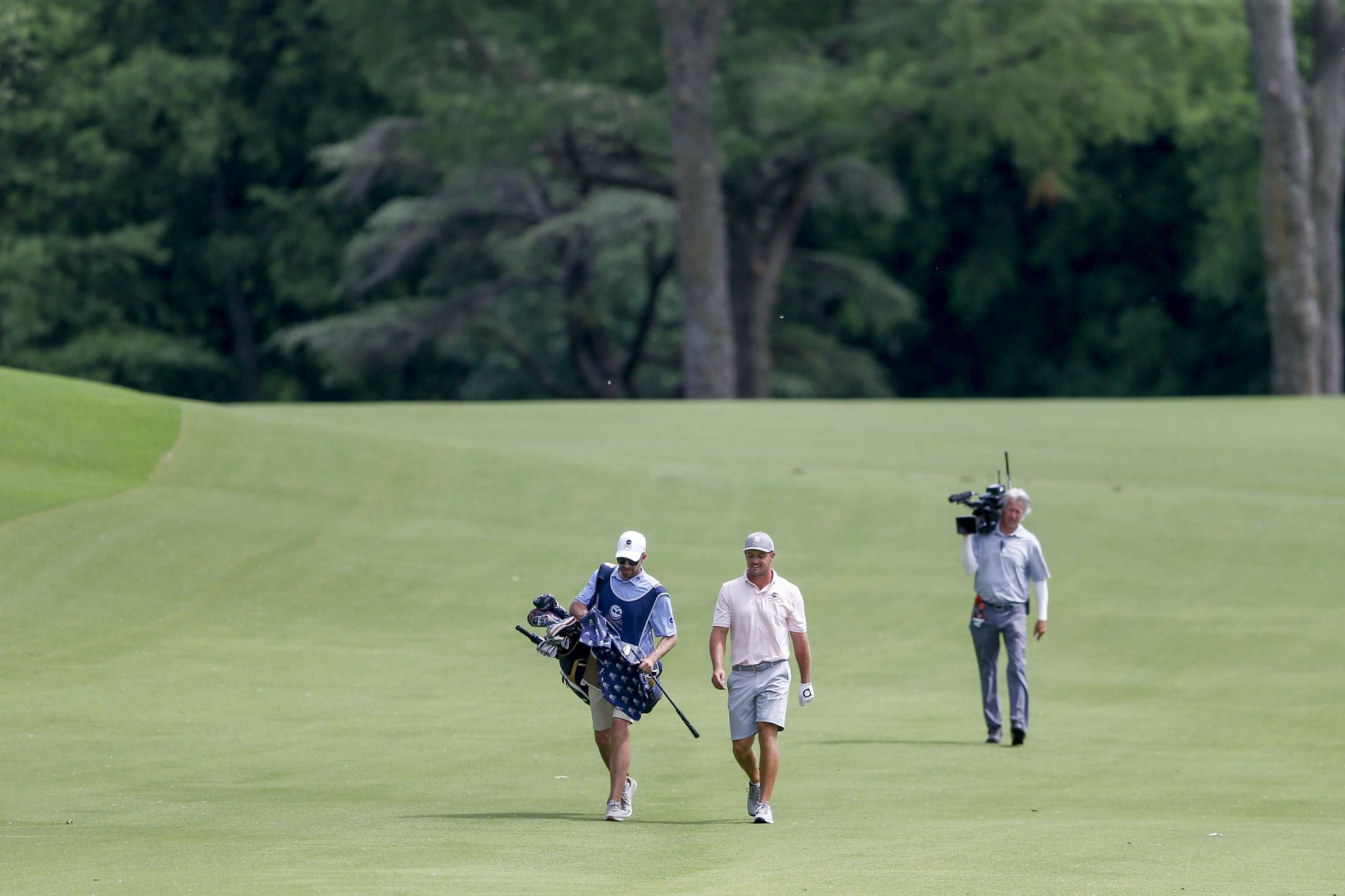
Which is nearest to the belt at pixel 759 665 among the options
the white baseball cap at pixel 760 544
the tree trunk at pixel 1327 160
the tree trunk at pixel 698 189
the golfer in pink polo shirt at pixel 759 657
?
the golfer in pink polo shirt at pixel 759 657

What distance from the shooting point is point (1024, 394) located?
66375 millimetres

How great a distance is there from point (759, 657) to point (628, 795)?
3.60 feet

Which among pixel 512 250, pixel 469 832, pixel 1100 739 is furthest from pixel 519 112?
pixel 469 832

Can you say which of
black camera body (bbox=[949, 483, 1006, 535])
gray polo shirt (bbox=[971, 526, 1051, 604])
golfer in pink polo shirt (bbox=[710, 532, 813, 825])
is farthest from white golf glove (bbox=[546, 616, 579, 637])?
gray polo shirt (bbox=[971, 526, 1051, 604])

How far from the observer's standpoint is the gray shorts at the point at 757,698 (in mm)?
11484

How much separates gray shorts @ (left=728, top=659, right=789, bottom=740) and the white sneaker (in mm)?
654

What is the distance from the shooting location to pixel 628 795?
1158 centimetres

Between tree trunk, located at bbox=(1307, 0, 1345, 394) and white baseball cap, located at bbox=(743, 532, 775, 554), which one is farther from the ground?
tree trunk, located at bbox=(1307, 0, 1345, 394)

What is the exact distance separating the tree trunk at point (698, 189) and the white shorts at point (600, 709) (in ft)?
115

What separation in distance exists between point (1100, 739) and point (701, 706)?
3424 millimetres

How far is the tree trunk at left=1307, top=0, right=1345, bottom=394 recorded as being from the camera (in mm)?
44219

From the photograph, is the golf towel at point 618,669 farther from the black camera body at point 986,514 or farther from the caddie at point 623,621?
the black camera body at point 986,514

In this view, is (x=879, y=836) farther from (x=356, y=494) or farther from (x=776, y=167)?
(x=776, y=167)

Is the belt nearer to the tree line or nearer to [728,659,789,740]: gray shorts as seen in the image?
[728,659,789,740]: gray shorts
